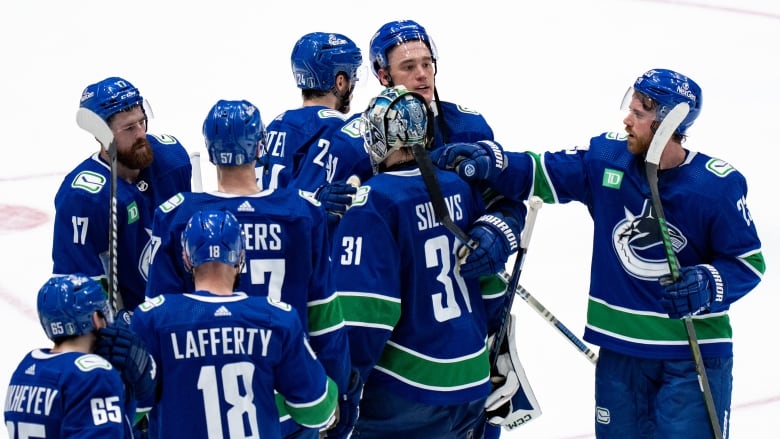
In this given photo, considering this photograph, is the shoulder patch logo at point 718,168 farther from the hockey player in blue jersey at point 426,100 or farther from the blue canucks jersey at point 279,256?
the blue canucks jersey at point 279,256

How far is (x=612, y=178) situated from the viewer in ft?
13.4

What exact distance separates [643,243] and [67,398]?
6.17ft

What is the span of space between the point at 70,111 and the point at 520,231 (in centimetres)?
504

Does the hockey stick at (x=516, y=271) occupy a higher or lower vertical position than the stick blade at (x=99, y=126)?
lower

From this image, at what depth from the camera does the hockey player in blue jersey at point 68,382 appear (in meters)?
2.88

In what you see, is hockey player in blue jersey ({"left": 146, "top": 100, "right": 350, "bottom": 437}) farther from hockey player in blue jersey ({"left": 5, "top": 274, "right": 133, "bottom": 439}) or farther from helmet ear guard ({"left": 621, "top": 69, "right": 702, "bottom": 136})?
helmet ear guard ({"left": 621, "top": 69, "right": 702, "bottom": 136})

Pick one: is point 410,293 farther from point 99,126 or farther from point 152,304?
point 99,126

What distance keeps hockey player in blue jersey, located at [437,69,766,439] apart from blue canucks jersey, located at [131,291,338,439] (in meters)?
0.99

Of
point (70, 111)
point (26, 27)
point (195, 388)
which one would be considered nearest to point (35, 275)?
point (70, 111)

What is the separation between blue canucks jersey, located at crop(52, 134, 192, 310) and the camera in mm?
3980

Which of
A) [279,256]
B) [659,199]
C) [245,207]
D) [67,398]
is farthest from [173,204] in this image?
[659,199]

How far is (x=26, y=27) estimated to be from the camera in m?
9.92

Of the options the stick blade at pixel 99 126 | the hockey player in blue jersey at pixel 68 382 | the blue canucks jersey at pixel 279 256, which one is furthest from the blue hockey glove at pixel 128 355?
the stick blade at pixel 99 126

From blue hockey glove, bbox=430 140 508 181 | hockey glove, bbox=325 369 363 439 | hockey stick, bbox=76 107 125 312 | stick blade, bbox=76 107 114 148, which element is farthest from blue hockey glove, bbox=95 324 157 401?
blue hockey glove, bbox=430 140 508 181
